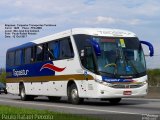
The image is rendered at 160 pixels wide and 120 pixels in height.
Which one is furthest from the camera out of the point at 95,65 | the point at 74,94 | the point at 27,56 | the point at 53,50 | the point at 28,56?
the point at 27,56

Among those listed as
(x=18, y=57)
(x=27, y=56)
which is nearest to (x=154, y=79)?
(x=18, y=57)

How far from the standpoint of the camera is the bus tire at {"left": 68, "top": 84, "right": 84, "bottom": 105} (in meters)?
21.2

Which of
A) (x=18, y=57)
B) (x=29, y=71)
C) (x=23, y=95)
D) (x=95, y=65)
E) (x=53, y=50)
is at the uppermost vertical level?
(x=53, y=50)

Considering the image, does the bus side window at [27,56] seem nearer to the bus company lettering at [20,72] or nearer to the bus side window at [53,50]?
the bus company lettering at [20,72]

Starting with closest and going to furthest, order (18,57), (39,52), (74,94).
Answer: (74,94), (39,52), (18,57)

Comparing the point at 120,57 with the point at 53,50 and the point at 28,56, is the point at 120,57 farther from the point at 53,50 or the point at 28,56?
the point at 28,56

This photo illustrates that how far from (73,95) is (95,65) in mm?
2390

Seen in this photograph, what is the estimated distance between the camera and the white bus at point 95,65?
1969cm

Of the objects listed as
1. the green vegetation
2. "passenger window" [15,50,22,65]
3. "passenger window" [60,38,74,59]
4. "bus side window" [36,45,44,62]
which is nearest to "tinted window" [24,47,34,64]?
"bus side window" [36,45,44,62]

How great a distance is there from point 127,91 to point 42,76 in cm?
666

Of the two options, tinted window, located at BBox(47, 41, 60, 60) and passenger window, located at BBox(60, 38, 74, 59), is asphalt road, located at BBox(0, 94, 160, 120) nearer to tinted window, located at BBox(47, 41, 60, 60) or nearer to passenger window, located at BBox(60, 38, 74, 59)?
passenger window, located at BBox(60, 38, 74, 59)

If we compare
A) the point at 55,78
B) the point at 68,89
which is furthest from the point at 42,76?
the point at 68,89

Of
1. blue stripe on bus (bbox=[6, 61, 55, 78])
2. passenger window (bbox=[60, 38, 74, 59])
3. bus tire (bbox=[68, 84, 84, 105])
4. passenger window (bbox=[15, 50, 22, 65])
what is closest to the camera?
bus tire (bbox=[68, 84, 84, 105])

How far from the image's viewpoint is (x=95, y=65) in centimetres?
1981
